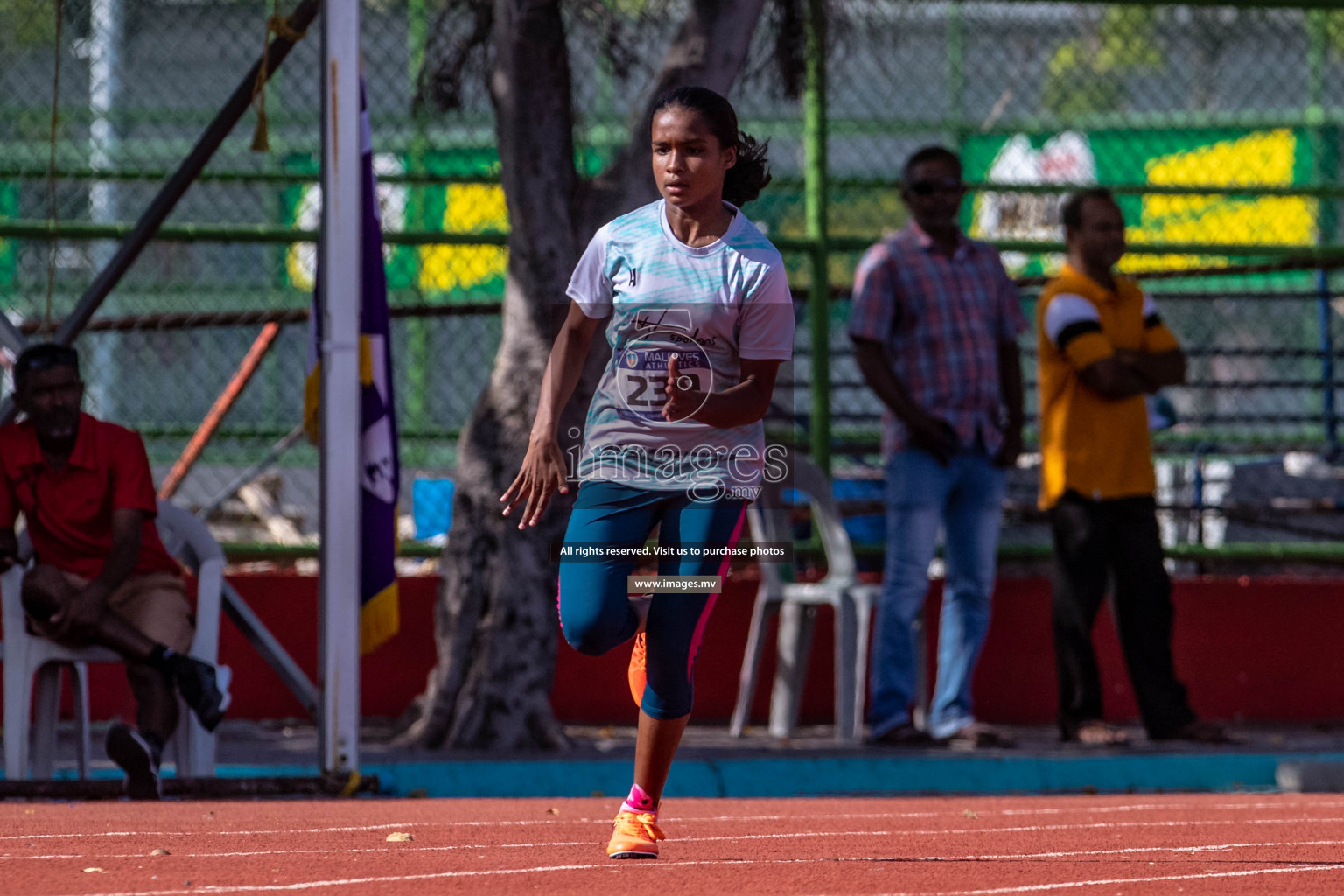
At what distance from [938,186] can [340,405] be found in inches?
106

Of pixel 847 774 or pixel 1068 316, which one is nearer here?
pixel 847 774

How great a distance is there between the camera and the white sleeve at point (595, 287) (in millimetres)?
3703

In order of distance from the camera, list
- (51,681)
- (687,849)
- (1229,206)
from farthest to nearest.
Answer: (1229,206) → (51,681) → (687,849)

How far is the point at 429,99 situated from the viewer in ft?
25.4

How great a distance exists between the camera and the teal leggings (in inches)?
147

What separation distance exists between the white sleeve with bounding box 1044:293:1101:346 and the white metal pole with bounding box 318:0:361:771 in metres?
2.87

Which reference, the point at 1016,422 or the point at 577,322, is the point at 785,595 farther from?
the point at 577,322

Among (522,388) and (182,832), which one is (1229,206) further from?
(182,832)

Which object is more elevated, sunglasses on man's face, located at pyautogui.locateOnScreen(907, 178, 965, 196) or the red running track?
sunglasses on man's face, located at pyautogui.locateOnScreen(907, 178, 965, 196)

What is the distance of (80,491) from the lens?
611 centimetres

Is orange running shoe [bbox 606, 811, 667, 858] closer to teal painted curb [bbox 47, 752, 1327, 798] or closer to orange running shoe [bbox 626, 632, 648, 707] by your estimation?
orange running shoe [bbox 626, 632, 648, 707]

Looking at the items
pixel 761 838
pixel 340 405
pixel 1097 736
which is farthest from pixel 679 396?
pixel 1097 736

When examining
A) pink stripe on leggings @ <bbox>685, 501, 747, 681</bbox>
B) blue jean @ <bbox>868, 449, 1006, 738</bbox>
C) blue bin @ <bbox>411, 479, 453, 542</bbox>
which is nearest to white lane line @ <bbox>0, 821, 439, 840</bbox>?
pink stripe on leggings @ <bbox>685, 501, 747, 681</bbox>

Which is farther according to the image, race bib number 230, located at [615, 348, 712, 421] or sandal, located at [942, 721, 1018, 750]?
sandal, located at [942, 721, 1018, 750]
